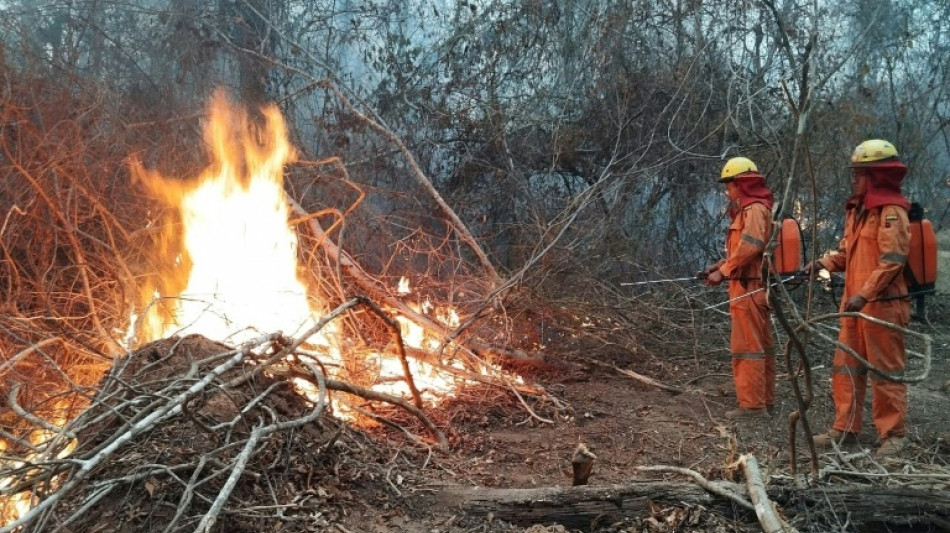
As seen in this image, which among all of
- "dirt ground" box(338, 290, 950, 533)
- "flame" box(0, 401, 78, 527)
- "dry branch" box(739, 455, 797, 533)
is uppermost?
"flame" box(0, 401, 78, 527)

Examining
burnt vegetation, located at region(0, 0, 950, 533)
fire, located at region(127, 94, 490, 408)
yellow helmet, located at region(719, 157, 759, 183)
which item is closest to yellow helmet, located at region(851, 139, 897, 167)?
burnt vegetation, located at region(0, 0, 950, 533)

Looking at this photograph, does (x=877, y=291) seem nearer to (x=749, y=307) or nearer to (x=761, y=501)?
(x=749, y=307)

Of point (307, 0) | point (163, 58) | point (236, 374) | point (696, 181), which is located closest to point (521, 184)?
point (696, 181)

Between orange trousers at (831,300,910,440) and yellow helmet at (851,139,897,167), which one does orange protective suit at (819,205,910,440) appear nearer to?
orange trousers at (831,300,910,440)

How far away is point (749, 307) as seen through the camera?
238 inches

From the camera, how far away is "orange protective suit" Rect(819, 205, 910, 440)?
5.00 meters

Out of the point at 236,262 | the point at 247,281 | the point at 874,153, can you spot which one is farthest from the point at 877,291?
the point at 236,262

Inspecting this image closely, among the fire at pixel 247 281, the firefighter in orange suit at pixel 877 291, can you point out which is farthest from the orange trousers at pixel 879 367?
the fire at pixel 247 281

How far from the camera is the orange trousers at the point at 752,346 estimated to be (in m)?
6.05

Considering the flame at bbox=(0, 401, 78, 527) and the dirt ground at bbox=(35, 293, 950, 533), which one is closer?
the flame at bbox=(0, 401, 78, 527)

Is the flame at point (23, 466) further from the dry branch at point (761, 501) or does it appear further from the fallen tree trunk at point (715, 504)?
the dry branch at point (761, 501)

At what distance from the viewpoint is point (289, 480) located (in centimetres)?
383

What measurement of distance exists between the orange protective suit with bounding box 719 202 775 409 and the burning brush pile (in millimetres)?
1781

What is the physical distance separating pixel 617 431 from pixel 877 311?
2.03m
